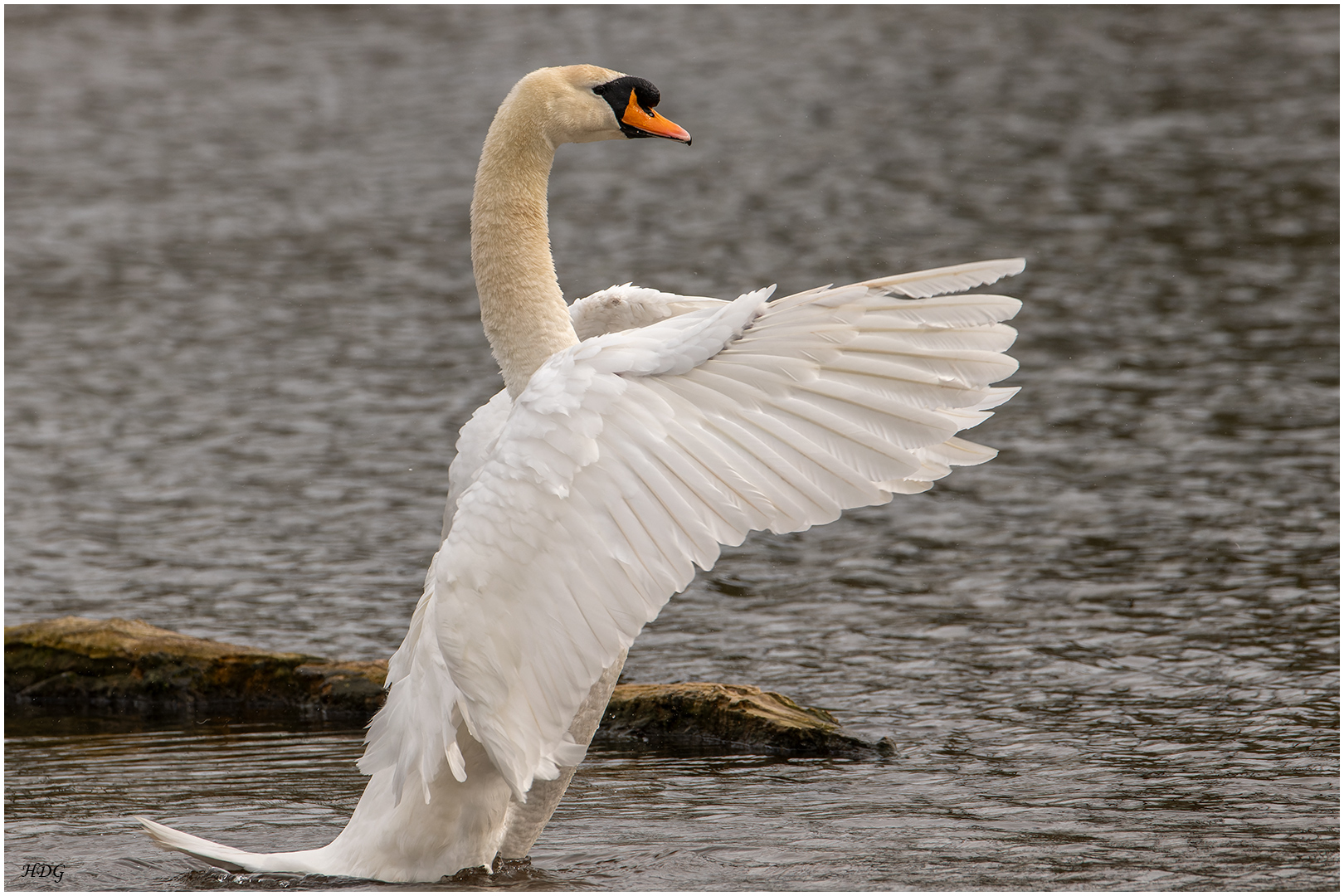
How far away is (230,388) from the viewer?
15.9 m

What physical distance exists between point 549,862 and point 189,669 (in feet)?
10.8

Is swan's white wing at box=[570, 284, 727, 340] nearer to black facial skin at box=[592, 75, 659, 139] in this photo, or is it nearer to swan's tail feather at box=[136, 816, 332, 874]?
black facial skin at box=[592, 75, 659, 139]

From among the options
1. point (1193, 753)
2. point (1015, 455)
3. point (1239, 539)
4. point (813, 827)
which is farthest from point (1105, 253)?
point (813, 827)

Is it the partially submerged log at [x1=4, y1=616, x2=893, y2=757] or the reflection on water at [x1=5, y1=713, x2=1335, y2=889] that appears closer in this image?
the reflection on water at [x1=5, y1=713, x2=1335, y2=889]

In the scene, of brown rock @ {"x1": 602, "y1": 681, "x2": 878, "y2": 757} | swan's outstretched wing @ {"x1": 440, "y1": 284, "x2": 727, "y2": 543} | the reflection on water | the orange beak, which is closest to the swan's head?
the orange beak

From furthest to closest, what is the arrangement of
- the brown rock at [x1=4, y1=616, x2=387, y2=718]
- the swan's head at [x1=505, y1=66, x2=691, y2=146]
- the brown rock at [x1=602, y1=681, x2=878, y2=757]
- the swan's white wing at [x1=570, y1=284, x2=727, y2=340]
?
the brown rock at [x1=4, y1=616, x2=387, y2=718]
the brown rock at [x1=602, y1=681, x2=878, y2=757]
the swan's white wing at [x1=570, y1=284, x2=727, y2=340]
the swan's head at [x1=505, y1=66, x2=691, y2=146]

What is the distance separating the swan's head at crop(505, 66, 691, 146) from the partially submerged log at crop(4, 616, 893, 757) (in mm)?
3034

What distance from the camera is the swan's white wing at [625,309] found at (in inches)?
281

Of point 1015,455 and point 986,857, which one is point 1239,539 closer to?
point 1015,455

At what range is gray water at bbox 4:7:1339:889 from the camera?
7.46 m

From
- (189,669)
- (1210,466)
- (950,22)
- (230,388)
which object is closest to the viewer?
(189,669)

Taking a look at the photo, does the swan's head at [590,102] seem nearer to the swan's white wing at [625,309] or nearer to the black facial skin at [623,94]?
the black facial skin at [623,94]

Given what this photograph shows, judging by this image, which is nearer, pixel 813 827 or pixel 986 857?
pixel 986 857

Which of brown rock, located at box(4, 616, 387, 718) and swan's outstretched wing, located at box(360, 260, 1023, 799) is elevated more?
swan's outstretched wing, located at box(360, 260, 1023, 799)
